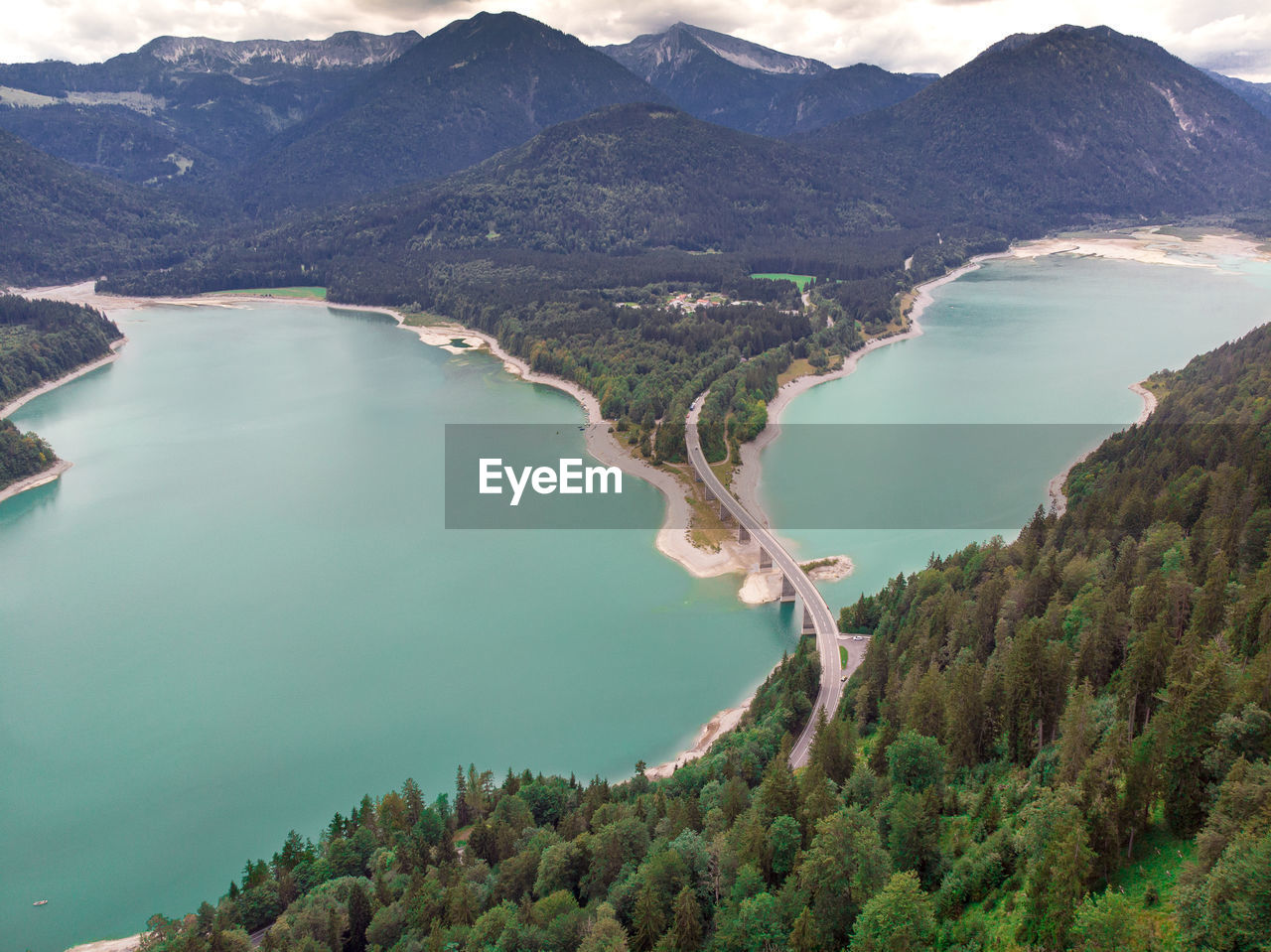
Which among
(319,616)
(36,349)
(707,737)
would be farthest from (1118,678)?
(36,349)

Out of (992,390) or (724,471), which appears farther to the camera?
(992,390)

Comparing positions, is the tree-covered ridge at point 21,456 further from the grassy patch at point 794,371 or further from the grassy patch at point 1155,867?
the grassy patch at point 1155,867

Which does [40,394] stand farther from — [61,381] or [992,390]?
[992,390]

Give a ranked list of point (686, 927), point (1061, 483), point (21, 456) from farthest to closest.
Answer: point (21, 456)
point (1061, 483)
point (686, 927)

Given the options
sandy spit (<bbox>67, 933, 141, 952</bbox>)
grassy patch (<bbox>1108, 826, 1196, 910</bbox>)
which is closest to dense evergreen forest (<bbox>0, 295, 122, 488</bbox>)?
sandy spit (<bbox>67, 933, 141, 952</bbox>)

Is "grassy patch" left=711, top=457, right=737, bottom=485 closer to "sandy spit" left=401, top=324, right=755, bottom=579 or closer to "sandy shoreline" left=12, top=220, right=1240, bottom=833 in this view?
"sandy shoreline" left=12, top=220, right=1240, bottom=833

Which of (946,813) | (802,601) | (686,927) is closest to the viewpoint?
(686,927)
